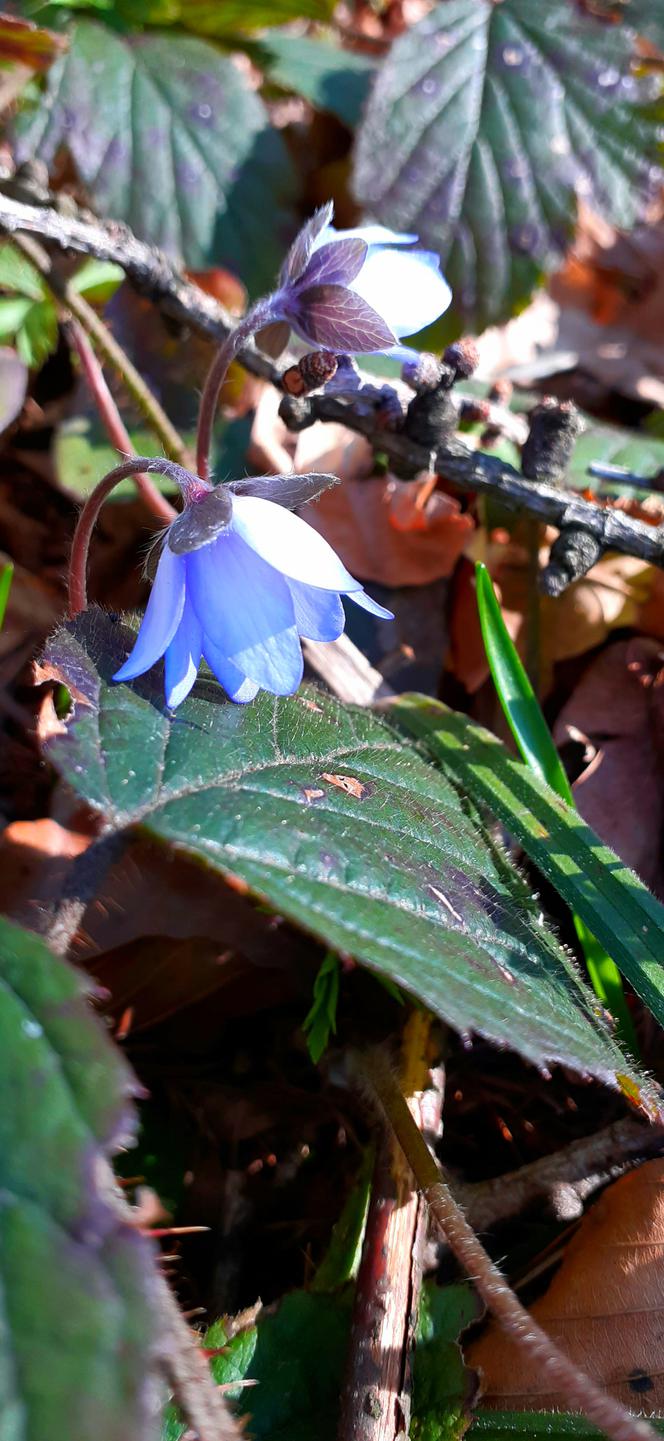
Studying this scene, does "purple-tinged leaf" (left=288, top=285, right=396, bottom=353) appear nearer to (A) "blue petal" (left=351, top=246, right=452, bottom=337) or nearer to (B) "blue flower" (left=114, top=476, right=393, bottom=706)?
(A) "blue petal" (left=351, top=246, right=452, bottom=337)

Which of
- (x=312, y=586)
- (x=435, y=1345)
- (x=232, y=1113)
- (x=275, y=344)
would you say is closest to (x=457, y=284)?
(x=275, y=344)

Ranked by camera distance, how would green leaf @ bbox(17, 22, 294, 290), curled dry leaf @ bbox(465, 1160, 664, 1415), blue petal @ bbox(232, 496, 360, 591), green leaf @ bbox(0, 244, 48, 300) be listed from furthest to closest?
green leaf @ bbox(17, 22, 294, 290), green leaf @ bbox(0, 244, 48, 300), curled dry leaf @ bbox(465, 1160, 664, 1415), blue petal @ bbox(232, 496, 360, 591)

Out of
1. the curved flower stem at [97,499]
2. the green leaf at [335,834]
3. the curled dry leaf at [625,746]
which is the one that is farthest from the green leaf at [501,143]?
the green leaf at [335,834]

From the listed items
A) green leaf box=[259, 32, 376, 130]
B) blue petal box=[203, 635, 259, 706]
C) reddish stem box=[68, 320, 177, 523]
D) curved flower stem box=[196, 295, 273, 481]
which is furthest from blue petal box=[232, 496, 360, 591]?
green leaf box=[259, 32, 376, 130]

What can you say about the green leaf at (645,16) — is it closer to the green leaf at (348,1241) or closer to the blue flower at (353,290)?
the blue flower at (353,290)

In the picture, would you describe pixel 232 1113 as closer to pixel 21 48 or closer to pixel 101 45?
pixel 21 48

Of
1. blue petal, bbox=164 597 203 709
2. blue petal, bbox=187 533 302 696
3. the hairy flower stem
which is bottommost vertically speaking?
the hairy flower stem

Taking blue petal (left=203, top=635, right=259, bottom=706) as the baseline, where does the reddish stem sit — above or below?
below

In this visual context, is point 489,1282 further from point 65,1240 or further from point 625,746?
point 625,746
